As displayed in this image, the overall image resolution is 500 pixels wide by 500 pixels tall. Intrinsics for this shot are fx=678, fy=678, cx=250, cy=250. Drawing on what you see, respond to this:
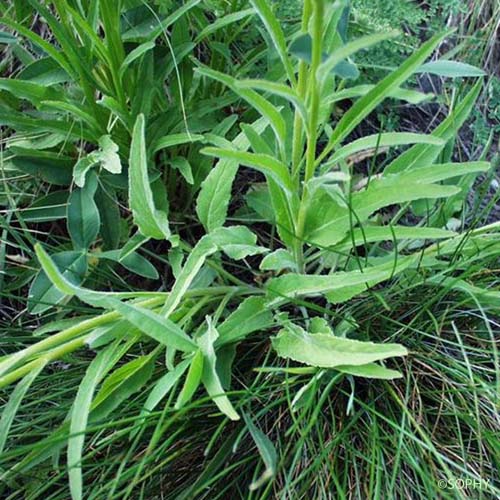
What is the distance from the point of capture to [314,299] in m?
1.03

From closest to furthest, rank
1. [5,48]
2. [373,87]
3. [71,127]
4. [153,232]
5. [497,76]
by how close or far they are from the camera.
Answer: [373,87] < [153,232] < [71,127] < [5,48] < [497,76]

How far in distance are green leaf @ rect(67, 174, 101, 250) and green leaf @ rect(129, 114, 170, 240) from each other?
0.11 meters

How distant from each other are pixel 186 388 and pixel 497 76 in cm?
101

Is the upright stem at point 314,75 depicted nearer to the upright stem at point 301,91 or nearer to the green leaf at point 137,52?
the upright stem at point 301,91

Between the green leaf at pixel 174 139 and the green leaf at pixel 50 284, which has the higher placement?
the green leaf at pixel 174 139

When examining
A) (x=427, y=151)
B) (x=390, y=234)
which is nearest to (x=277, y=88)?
(x=390, y=234)

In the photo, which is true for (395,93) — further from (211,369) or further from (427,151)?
(211,369)

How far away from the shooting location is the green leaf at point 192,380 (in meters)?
0.74

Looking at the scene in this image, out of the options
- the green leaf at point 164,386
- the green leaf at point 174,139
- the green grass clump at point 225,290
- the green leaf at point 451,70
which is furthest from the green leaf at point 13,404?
the green leaf at point 451,70

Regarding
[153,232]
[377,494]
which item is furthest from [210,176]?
[377,494]

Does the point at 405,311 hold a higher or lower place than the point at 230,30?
lower

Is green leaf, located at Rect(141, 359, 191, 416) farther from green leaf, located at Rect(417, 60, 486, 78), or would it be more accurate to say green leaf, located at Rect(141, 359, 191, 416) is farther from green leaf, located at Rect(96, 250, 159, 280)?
green leaf, located at Rect(417, 60, 486, 78)

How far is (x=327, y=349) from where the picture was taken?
797 mm

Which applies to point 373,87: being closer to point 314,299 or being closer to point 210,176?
point 210,176
